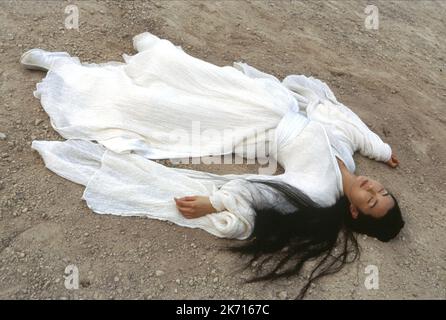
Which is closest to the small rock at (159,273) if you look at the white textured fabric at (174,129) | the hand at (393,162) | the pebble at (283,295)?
the white textured fabric at (174,129)

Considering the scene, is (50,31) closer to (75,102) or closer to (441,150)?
(75,102)

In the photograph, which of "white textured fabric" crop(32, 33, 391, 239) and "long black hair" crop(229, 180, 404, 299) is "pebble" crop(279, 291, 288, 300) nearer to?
"long black hair" crop(229, 180, 404, 299)

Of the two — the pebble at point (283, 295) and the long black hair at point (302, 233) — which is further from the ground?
the long black hair at point (302, 233)

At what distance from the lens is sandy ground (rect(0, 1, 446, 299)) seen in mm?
2504

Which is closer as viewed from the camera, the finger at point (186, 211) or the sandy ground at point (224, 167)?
the sandy ground at point (224, 167)

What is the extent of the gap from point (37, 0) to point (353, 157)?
3025mm

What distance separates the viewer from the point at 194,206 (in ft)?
8.79

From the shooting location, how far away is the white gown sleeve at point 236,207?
2.63m

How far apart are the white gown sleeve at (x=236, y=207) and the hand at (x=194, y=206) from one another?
31mm

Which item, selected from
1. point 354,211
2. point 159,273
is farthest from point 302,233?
point 159,273

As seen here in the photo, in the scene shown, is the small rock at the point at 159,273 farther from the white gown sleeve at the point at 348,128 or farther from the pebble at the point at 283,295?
the white gown sleeve at the point at 348,128

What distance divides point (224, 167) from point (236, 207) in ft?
1.62

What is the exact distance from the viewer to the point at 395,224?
281 centimetres

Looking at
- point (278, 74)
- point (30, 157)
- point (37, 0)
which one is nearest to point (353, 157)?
point (278, 74)
